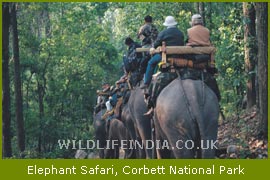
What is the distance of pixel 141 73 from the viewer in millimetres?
13617

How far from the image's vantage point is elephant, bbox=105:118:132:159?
15.9m

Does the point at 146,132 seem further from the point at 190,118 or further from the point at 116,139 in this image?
the point at 116,139

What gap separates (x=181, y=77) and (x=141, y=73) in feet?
10.9

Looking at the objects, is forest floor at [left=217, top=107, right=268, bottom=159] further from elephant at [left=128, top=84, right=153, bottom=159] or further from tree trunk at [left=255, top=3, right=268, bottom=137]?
elephant at [left=128, top=84, right=153, bottom=159]

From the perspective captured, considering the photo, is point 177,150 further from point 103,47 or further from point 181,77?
point 103,47

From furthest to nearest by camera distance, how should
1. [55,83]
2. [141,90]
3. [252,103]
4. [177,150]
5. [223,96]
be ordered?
[55,83], [223,96], [252,103], [141,90], [177,150]

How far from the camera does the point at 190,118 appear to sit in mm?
9805

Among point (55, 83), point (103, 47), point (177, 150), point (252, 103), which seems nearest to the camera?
point (177, 150)

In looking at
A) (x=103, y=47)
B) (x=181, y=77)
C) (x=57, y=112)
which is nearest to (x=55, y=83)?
(x=57, y=112)

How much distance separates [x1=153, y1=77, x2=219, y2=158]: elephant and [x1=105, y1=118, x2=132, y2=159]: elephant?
5.31 metres

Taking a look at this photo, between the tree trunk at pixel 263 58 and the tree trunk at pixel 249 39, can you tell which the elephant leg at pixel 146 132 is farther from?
the tree trunk at pixel 249 39

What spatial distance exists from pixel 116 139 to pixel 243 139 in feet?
12.6

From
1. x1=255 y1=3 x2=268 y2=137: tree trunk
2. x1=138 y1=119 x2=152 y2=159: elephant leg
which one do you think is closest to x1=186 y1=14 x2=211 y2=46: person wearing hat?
x1=138 y1=119 x2=152 y2=159: elephant leg

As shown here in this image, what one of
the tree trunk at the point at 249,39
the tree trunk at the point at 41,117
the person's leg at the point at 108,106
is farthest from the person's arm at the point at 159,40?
the tree trunk at the point at 41,117
